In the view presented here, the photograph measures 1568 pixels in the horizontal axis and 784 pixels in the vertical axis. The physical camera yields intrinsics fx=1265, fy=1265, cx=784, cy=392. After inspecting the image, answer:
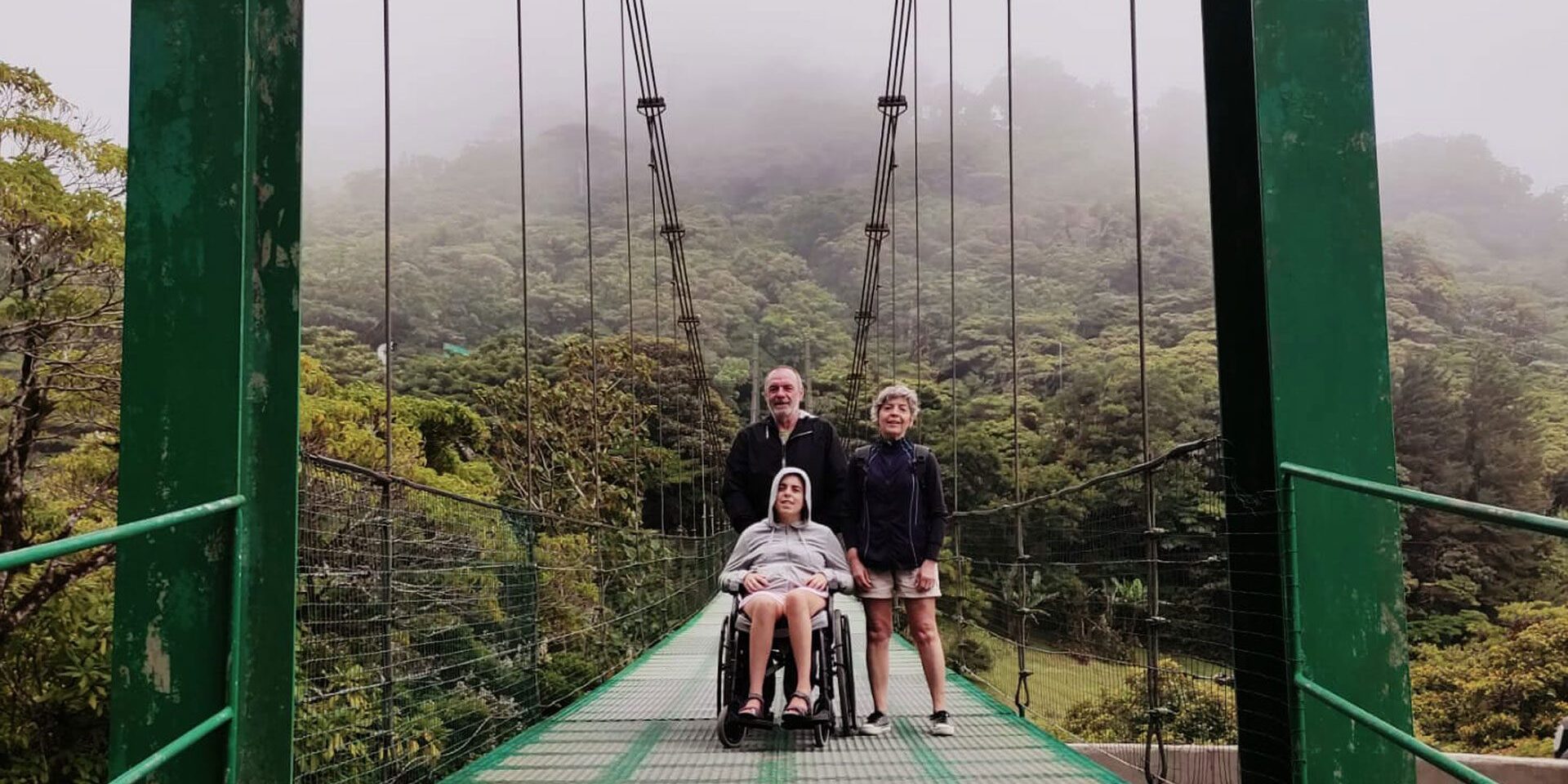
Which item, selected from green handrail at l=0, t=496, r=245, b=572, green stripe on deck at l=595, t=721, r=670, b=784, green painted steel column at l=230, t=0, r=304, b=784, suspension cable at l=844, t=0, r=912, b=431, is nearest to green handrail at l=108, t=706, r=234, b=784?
green painted steel column at l=230, t=0, r=304, b=784

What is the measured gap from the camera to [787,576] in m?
2.92

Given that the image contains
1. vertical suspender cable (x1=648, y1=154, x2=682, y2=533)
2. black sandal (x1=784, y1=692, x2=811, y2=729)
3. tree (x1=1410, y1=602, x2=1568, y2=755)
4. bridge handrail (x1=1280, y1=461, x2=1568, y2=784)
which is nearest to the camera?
bridge handrail (x1=1280, y1=461, x2=1568, y2=784)

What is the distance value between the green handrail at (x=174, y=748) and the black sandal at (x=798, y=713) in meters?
1.45

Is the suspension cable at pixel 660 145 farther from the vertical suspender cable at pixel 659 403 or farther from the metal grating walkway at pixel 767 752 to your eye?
the metal grating walkway at pixel 767 752

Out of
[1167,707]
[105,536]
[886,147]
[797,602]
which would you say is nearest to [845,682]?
[797,602]

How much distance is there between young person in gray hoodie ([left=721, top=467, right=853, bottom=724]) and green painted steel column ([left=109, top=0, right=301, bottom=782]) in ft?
4.22

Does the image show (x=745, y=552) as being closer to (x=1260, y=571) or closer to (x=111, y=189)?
(x=1260, y=571)

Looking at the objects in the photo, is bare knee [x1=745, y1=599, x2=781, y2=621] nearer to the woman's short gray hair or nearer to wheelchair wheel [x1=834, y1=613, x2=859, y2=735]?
wheelchair wheel [x1=834, y1=613, x2=859, y2=735]

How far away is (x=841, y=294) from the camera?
146 feet

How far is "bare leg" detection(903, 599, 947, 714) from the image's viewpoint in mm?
3029

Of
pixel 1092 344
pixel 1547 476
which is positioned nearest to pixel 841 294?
pixel 1092 344

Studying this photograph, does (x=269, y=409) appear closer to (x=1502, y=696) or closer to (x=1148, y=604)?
(x=1148, y=604)

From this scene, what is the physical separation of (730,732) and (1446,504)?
6.36 ft

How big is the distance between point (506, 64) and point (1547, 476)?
47.2 m
